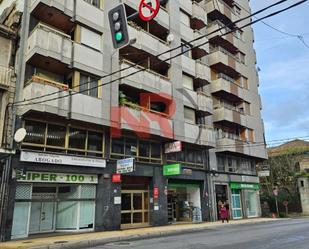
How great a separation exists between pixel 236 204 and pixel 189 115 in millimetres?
10241

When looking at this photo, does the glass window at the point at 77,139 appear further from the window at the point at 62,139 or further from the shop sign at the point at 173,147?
the shop sign at the point at 173,147

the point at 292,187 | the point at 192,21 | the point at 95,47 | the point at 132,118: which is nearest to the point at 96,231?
the point at 132,118

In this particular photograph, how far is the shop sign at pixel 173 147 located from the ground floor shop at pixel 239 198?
7.08 m

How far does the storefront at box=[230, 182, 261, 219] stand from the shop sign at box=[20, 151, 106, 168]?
1525cm

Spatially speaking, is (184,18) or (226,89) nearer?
(184,18)

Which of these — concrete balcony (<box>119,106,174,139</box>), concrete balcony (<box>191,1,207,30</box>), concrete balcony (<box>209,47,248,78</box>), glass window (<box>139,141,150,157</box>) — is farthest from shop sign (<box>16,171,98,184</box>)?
concrete balcony (<box>191,1,207,30</box>)

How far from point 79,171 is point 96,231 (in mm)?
3450

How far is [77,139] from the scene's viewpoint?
1772 centimetres

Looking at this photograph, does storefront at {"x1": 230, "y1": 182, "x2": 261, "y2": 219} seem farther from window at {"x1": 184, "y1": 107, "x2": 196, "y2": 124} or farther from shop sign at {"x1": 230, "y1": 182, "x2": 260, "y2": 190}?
window at {"x1": 184, "y1": 107, "x2": 196, "y2": 124}

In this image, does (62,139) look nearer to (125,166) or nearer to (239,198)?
(125,166)

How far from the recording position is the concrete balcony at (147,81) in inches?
790

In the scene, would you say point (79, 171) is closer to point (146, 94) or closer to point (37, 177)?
point (37, 177)

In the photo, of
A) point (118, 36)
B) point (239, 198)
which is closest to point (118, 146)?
point (118, 36)

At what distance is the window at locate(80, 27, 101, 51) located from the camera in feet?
60.4
